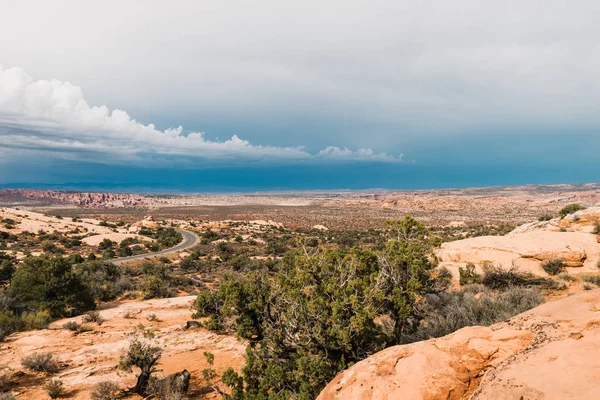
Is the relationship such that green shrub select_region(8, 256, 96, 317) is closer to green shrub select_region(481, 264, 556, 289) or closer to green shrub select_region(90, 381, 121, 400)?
green shrub select_region(90, 381, 121, 400)

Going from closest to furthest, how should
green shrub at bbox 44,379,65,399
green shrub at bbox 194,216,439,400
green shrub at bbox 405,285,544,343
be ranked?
green shrub at bbox 194,216,439,400, green shrub at bbox 44,379,65,399, green shrub at bbox 405,285,544,343

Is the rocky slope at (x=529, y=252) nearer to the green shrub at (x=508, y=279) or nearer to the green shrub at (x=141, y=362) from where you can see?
the green shrub at (x=508, y=279)

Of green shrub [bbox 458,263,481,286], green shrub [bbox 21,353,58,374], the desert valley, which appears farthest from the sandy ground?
green shrub [bbox 458,263,481,286]

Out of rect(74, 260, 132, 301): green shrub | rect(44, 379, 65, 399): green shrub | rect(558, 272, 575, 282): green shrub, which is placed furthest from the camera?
rect(74, 260, 132, 301): green shrub

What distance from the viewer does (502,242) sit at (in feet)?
67.2

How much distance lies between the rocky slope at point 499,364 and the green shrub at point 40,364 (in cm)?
1063

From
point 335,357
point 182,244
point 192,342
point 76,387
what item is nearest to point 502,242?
point 335,357

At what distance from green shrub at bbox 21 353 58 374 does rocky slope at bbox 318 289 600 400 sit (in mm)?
10634

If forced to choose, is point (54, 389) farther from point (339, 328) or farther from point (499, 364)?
point (499, 364)

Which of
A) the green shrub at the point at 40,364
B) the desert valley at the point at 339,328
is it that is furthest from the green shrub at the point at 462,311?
the green shrub at the point at 40,364

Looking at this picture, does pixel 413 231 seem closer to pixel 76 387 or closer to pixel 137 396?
pixel 137 396

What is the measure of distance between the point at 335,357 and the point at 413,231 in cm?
506

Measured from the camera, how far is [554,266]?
17609mm

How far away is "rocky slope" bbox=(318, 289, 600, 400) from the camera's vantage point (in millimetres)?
3926
